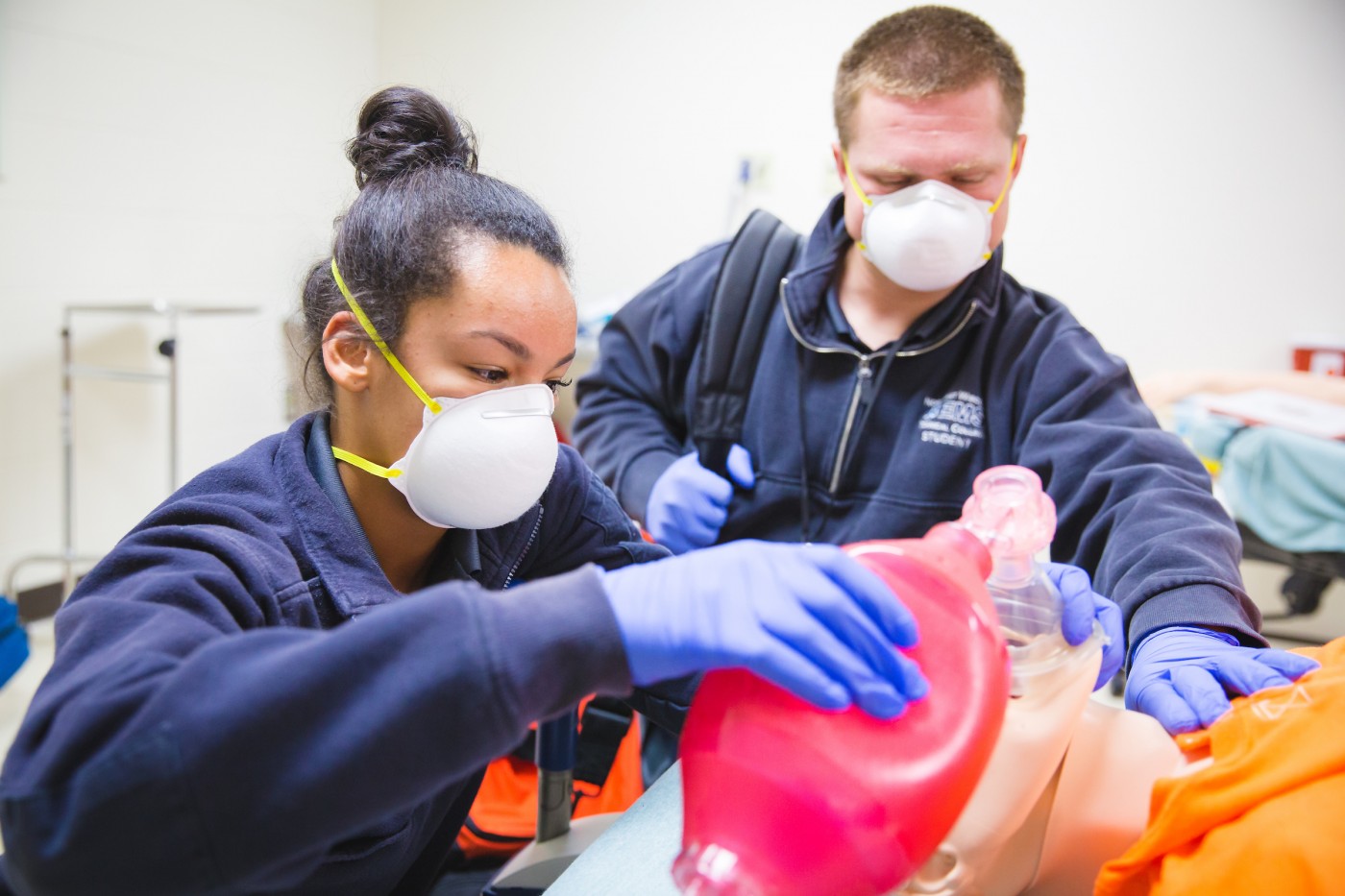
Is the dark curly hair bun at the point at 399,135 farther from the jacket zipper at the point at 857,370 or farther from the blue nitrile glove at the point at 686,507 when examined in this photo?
the jacket zipper at the point at 857,370

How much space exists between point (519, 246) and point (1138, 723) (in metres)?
0.68

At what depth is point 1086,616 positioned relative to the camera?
26.6 inches

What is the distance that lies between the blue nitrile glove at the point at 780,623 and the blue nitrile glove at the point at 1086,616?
0.25 metres

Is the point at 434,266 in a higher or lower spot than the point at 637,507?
higher

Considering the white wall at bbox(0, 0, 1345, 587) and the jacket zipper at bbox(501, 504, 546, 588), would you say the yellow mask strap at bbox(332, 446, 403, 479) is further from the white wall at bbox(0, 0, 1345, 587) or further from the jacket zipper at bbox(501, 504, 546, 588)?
the white wall at bbox(0, 0, 1345, 587)

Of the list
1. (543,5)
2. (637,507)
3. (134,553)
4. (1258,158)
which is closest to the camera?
(134,553)

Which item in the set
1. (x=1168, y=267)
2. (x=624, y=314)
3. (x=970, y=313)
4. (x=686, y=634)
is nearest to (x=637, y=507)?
(x=624, y=314)

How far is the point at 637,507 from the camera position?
1.45 m

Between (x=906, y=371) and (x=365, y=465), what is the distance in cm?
88

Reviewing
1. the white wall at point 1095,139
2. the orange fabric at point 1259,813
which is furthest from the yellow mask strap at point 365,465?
the white wall at point 1095,139

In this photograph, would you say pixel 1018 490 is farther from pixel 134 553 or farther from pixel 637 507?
pixel 637 507

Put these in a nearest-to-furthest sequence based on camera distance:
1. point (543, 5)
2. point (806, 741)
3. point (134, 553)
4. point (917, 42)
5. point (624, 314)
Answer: point (806, 741), point (134, 553), point (917, 42), point (624, 314), point (543, 5)

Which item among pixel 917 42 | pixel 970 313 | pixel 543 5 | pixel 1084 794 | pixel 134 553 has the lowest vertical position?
pixel 1084 794

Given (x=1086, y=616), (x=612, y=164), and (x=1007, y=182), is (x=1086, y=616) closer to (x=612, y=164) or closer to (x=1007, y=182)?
(x=1007, y=182)
